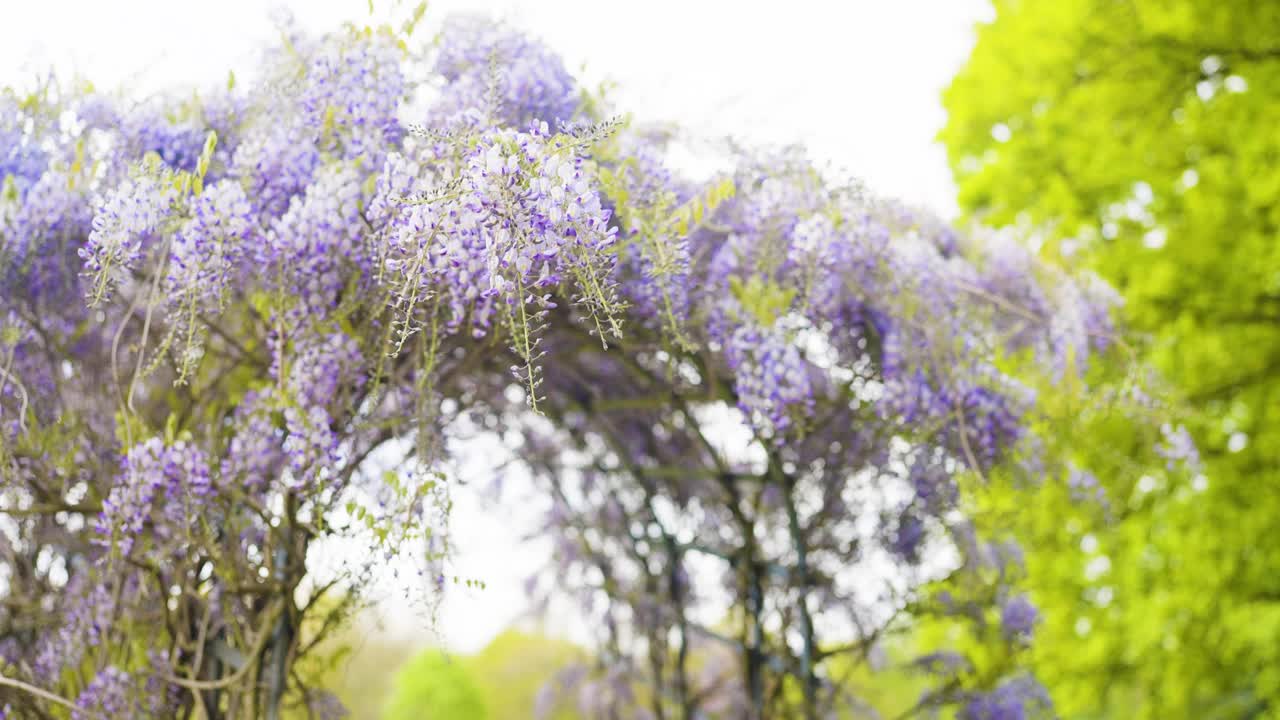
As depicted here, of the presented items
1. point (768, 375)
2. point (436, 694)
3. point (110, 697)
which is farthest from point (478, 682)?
point (768, 375)

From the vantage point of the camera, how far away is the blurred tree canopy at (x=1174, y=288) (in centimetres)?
530

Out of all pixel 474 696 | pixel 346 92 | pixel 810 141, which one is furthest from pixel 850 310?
pixel 474 696

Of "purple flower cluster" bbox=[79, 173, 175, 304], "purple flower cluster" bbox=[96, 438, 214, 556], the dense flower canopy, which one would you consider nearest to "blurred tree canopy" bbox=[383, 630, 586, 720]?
the dense flower canopy

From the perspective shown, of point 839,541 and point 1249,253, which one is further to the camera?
point 1249,253

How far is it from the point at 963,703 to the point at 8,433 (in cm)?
255

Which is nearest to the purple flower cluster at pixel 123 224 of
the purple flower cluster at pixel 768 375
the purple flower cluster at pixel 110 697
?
the purple flower cluster at pixel 110 697

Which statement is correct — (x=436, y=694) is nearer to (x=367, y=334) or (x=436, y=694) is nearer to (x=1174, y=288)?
(x=1174, y=288)

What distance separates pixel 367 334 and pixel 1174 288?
498 centimetres

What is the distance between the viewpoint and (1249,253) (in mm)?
5227

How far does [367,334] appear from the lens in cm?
185

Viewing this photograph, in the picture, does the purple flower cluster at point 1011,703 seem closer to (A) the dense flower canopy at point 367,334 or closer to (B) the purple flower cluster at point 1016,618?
(B) the purple flower cluster at point 1016,618

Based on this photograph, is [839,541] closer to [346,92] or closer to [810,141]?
[810,141]

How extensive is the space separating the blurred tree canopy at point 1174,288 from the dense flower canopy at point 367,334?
2.82 metres

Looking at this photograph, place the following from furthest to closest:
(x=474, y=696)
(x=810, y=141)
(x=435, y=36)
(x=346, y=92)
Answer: (x=474, y=696) < (x=810, y=141) < (x=435, y=36) < (x=346, y=92)
